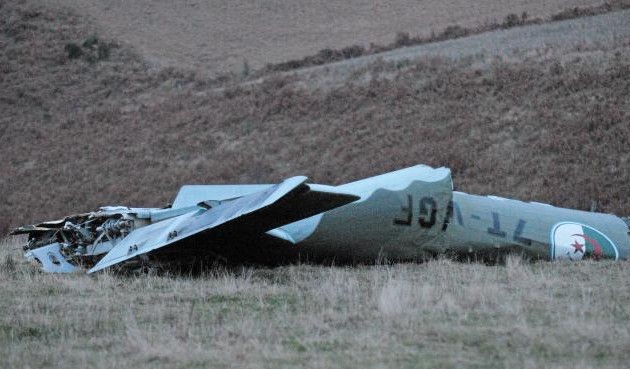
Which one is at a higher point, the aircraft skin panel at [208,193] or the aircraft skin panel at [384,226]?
the aircraft skin panel at [208,193]

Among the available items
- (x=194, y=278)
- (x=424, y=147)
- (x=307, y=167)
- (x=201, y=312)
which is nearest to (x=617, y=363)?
(x=201, y=312)

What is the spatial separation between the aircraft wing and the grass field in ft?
1.35

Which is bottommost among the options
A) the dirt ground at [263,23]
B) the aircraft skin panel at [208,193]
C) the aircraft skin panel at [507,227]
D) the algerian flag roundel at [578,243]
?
the algerian flag roundel at [578,243]

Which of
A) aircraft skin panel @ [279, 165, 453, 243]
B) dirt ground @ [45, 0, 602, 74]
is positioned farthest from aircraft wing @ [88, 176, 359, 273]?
dirt ground @ [45, 0, 602, 74]

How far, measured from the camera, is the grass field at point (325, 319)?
Result: 591 cm

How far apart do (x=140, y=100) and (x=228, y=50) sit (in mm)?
10946

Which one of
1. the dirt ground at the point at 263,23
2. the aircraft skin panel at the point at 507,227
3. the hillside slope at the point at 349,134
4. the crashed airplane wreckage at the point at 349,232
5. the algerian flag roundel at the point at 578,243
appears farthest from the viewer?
the dirt ground at the point at 263,23

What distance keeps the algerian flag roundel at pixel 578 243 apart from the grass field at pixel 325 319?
1256 millimetres

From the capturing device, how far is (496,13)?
2016 inches

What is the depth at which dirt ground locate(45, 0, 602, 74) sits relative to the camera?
2051 inches

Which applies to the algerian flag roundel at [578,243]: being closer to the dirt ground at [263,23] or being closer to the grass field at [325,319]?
the grass field at [325,319]

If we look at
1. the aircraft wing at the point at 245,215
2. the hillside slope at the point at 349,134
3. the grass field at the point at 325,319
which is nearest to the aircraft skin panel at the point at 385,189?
the grass field at the point at 325,319

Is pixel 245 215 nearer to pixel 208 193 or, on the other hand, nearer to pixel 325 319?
pixel 325 319

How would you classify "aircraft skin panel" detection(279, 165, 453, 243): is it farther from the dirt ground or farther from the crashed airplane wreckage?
the dirt ground
